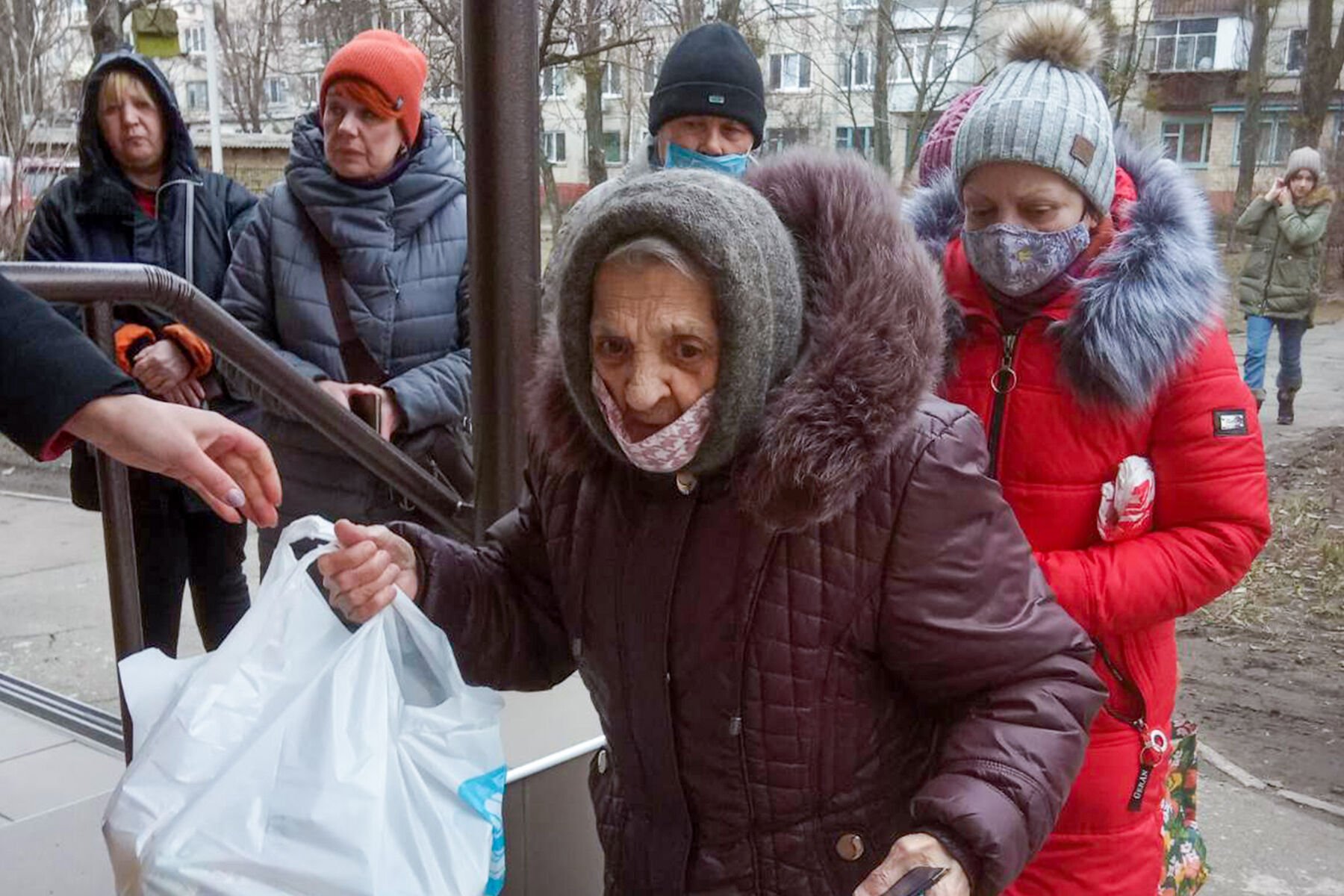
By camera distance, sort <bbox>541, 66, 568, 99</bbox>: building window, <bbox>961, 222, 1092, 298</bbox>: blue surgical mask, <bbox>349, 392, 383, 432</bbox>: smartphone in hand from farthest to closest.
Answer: <bbox>541, 66, 568, 99</bbox>: building window
<bbox>349, 392, 383, 432</bbox>: smartphone in hand
<bbox>961, 222, 1092, 298</bbox>: blue surgical mask

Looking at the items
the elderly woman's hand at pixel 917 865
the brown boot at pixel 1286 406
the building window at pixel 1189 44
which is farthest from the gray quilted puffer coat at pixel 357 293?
the building window at pixel 1189 44

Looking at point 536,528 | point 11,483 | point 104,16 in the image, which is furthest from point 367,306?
point 104,16

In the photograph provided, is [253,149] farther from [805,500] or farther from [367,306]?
[805,500]

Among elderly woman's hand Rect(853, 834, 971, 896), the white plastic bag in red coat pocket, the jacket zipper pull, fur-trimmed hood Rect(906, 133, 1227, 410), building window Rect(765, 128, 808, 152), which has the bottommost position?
the jacket zipper pull

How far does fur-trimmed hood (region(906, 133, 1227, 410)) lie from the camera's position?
1.79 metres

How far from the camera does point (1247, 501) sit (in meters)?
1.83

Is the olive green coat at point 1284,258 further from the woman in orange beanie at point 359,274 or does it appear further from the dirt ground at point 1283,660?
the woman in orange beanie at point 359,274

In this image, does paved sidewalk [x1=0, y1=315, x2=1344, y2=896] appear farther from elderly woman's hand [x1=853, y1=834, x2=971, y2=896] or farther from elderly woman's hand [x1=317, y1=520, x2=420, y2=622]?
elderly woman's hand [x1=853, y1=834, x2=971, y2=896]

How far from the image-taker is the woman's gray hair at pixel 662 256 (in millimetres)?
1399

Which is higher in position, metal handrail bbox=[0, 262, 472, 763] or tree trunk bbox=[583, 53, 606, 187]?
tree trunk bbox=[583, 53, 606, 187]

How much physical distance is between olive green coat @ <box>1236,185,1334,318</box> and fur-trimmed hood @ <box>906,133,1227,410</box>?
8.42 m

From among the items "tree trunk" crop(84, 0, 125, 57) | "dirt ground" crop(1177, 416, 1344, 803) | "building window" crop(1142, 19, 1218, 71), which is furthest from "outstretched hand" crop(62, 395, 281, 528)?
"building window" crop(1142, 19, 1218, 71)

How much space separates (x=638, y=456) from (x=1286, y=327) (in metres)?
9.55

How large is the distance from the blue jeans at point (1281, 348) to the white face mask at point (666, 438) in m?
9.14
